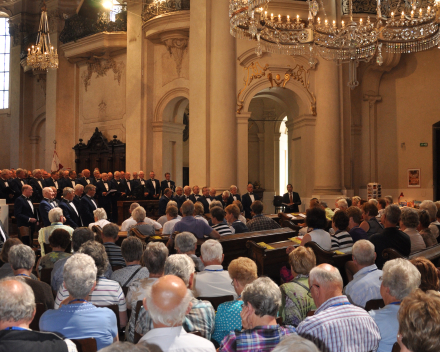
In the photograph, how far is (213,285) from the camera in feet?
13.5

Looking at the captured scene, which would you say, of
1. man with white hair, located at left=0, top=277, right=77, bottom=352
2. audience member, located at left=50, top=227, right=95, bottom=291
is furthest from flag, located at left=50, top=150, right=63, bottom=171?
man with white hair, located at left=0, top=277, right=77, bottom=352

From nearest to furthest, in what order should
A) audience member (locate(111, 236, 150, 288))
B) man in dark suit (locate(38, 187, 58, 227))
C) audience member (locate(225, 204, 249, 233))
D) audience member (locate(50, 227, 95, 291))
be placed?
1. audience member (locate(111, 236, 150, 288))
2. audience member (locate(50, 227, 95, 291))
3. audience member (locate(225, 204, 249, 233))
4. man in dark suit (locate(38, 187, 58, 227))

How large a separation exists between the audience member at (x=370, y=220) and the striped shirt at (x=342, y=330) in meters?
4.26

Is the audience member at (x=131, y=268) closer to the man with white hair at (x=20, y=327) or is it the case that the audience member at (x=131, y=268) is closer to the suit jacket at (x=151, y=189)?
the man with white hair at (x=20, y=327)

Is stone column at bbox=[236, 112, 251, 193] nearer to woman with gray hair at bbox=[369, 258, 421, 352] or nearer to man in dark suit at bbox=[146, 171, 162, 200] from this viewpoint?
man in dark suit at bbox=[146, 171, 162, 200]

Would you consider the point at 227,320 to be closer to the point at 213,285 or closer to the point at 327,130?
the point at 213,285

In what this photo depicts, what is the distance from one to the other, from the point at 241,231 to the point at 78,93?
13788 mm

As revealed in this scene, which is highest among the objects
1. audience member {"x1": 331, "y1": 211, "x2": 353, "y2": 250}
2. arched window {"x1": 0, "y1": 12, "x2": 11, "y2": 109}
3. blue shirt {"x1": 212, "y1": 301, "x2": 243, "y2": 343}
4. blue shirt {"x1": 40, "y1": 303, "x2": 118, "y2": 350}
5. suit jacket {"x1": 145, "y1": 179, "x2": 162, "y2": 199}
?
arched window {"x1": 0, "y1": 12, "x2": 11, "y2": 109}

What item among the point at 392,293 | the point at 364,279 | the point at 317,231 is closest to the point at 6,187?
the point at 317,231

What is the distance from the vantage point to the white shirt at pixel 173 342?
8.03 ft

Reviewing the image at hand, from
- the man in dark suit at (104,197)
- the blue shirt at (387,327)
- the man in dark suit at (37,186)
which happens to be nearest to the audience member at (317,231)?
the blue shirt at (387,327)

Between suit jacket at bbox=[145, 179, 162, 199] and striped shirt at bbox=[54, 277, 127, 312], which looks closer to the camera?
striped shirt at bbox=[54, 277, 127, 312]

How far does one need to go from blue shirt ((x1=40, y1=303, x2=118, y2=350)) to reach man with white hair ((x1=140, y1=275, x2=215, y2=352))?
1.97ft

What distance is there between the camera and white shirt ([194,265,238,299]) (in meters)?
4.09
